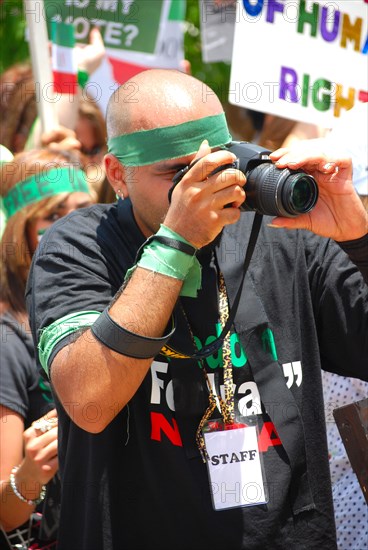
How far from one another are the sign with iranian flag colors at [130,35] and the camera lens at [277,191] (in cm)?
308

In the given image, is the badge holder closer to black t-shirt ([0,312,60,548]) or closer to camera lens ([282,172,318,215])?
camera lens ([282,172,318,215])

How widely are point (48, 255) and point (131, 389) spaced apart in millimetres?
437

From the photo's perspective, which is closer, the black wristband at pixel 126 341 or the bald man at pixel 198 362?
the black wristband at pixel 126 341

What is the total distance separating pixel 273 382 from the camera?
2.13 meters

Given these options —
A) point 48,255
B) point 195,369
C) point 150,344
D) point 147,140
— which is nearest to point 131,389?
point 150,344

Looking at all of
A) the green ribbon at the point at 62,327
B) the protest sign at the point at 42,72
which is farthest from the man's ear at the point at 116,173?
the protest sign at the point at 42,72

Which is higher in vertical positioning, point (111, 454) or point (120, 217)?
point (120, 217)

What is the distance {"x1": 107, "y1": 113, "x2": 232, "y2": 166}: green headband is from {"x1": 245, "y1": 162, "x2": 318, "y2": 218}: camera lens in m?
0.23

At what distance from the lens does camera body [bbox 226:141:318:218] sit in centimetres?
192

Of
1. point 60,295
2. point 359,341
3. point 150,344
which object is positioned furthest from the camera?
point 359,341

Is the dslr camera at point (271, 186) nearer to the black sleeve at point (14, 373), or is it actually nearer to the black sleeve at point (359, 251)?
the black sleeve at point (359, 251)

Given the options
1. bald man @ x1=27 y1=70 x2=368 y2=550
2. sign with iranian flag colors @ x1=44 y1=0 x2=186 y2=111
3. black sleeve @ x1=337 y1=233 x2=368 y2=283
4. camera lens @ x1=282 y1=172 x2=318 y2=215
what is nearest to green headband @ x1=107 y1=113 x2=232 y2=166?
bald man @ x1=27 y1=70 x2=368 y2=550

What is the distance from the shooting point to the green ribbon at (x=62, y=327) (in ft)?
6.57

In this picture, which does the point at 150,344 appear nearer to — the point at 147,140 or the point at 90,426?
the point at 90,426
